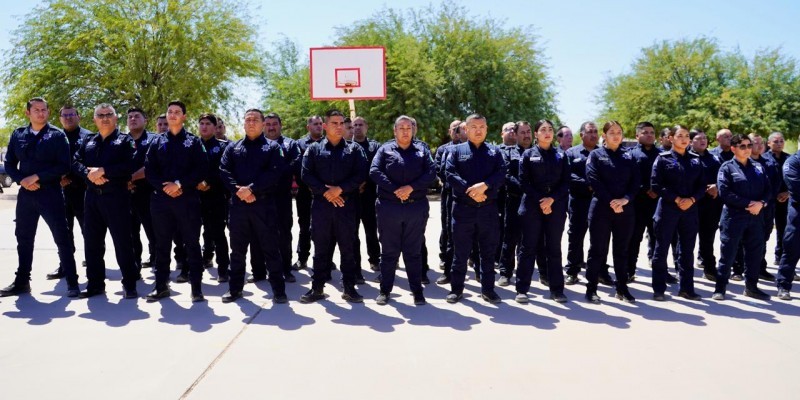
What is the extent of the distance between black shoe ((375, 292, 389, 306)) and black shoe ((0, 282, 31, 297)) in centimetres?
381

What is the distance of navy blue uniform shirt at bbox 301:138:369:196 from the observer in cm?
584

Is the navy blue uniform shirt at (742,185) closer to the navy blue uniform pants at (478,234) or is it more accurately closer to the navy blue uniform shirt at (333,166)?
the navy blue uniform pants at (478,234)

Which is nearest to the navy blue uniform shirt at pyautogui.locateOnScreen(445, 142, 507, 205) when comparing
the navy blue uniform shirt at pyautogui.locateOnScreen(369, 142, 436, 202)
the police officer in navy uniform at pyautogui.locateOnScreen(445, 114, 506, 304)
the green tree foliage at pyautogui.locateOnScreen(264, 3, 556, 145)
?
the police officer in navy uniform at pyautogui.locateOnScreen(445, 114, 506, 304)

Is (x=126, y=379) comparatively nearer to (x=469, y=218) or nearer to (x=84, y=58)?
(x=469, y=218)

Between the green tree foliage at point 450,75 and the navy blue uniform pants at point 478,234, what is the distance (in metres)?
16.8

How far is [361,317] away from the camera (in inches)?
209

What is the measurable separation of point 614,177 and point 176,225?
4586 millimetres

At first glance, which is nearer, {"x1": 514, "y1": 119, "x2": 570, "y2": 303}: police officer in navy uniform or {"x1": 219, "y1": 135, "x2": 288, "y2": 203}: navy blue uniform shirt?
{"x1": 219, "y1": 135, "x2": 288, "y2": 203}: navy blue uniform shirt

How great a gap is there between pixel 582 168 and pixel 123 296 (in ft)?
17.7

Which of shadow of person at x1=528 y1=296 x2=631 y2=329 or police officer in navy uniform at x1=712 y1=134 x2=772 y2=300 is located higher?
police officer in navy uniform at x1=712 y1=134 x2=772 y2=300

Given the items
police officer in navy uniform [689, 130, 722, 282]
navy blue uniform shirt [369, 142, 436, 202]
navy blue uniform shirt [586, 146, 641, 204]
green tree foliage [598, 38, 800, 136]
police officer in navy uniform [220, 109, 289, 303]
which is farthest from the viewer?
green tree foliage [598, 38, 800, 136]

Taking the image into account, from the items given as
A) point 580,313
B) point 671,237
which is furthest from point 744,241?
point 580,313

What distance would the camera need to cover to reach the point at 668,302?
593 centimetres

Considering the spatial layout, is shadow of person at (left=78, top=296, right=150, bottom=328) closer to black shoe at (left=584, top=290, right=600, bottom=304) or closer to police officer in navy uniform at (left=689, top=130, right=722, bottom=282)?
black shoe at (left=584, top=290, right=600, bottom=304)
